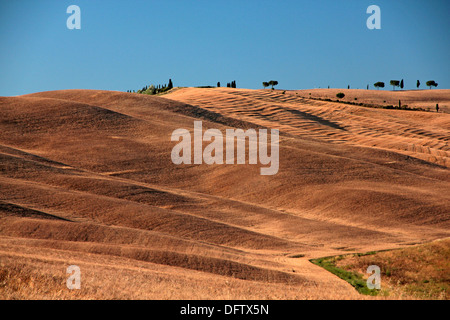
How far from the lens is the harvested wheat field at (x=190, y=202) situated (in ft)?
64.4

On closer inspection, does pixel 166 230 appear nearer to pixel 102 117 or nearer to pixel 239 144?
pixel 239 144

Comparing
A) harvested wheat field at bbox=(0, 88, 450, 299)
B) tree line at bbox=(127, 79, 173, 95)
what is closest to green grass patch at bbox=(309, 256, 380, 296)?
harvested wheat field at bbox=(0, 88, 450, 299)

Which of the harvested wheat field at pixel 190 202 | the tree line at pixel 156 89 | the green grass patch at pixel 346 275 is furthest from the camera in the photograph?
the tree line at pixel 156 89

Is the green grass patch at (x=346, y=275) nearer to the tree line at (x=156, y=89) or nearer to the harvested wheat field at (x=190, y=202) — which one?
the harvested wheat field at (x=190, y=202)

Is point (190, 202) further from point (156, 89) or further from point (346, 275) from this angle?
point (156, 89)

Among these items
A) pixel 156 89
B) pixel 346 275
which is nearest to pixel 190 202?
pixel 346 275

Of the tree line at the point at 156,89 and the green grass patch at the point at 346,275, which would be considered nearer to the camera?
the green grass patch at the point at 346,275

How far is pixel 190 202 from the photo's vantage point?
134 feet

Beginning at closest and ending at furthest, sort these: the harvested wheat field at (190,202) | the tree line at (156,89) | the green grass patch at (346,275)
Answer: the harvested wheat field at (190,202), the green grass patch at (346,275), the tree line at (156,89)

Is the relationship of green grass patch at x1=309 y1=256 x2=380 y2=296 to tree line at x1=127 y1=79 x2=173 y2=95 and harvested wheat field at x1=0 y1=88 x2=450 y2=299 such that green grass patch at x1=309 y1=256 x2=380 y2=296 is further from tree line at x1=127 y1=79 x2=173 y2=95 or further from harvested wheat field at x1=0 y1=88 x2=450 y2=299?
tree line at x1=127 y1=79 x2=173 y2=95

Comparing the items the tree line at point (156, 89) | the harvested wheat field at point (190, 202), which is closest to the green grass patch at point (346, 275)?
the harvested wheat field at point (190, 202)

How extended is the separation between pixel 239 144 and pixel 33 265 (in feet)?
130
